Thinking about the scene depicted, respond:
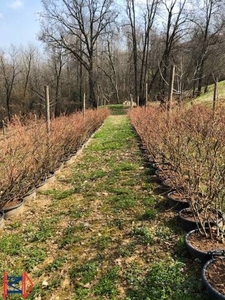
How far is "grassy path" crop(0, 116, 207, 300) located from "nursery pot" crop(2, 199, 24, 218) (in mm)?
121

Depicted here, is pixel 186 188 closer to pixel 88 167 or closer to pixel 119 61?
pixel 88 167

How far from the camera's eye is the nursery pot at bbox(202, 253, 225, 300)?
7.78 feet

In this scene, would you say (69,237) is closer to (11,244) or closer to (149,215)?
(11,244)

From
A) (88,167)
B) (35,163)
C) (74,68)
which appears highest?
(74,68)

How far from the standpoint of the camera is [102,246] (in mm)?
3477

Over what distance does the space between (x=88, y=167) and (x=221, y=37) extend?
85.8ft

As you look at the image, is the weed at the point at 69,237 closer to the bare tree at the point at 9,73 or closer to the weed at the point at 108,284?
the weed at the point at 108,284

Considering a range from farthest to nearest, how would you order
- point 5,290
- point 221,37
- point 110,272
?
point 221,37 → point 110,272 → point 5,290

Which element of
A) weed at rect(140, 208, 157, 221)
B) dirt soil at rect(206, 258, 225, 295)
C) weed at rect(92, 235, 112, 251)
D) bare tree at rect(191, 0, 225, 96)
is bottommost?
weed at rect(92, 235, 112, 251)

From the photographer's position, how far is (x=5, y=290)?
2648 millimetres

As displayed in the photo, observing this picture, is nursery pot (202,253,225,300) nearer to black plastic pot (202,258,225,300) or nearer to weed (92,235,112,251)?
black plastic pot (202,258,225,300)

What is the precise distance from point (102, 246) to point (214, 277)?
1.35 metres

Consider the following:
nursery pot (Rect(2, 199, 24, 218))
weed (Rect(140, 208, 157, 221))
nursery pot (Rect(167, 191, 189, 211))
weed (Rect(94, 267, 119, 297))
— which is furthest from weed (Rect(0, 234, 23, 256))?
nursery pot (Rect(167, 191, 189, 211))

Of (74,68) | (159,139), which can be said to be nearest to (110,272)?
(159,139)
